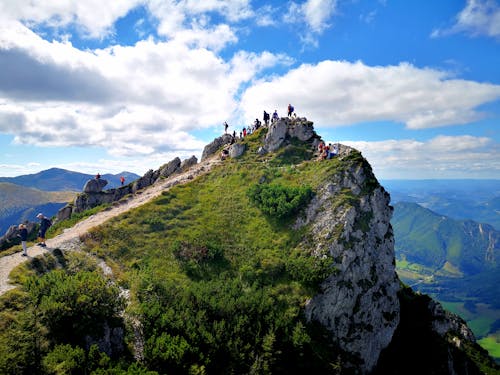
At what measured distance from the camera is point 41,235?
47500 millimetres

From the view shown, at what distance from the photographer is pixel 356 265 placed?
55125 mm

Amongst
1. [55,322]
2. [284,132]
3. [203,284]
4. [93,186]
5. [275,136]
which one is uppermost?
[284,132]

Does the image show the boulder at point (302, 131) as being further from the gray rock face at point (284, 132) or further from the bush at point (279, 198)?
the bush at point (279, 198)

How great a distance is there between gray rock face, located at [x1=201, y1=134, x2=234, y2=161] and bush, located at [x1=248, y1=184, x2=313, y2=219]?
34961 mm

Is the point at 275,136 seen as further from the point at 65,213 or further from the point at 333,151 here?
the point at 65,213

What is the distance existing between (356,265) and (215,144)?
203 ft

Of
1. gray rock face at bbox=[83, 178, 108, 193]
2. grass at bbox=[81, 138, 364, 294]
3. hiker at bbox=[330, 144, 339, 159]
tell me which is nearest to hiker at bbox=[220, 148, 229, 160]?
grass at bbox=[81, 138, 364, 294]

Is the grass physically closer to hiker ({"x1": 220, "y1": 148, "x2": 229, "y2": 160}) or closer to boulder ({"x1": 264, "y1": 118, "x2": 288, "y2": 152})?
hiker ({"x1": 220, "y1": 148, "x2": 229, "y2": 160})

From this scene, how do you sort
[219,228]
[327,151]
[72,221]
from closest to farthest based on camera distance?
[219,228]
[72,221]
[327,151]

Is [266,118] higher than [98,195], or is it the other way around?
[266,118]

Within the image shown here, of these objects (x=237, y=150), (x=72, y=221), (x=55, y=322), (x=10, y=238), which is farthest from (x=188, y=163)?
(x=55, y=322)

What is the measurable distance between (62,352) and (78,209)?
179 ft

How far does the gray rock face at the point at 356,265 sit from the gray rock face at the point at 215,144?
46259mm

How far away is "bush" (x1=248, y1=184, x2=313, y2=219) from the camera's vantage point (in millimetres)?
62419
